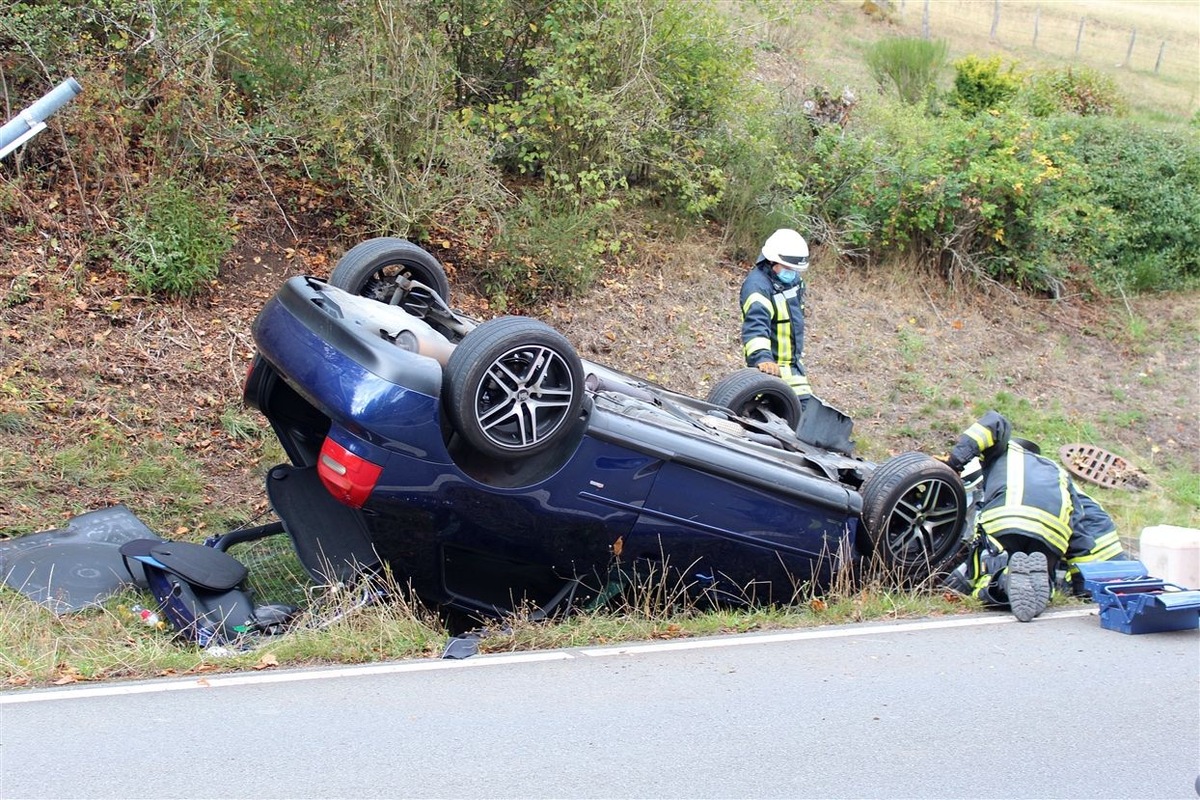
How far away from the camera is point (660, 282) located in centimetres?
1162

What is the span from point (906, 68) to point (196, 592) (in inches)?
631

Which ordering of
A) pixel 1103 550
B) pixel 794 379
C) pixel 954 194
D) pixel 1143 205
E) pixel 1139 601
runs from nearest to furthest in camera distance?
pixel 1139 601 < pixel 1103 550 < pixel 794 379 < pixel 954 194 < pixel 1143 205

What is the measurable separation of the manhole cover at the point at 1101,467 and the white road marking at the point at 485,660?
14.8 ft

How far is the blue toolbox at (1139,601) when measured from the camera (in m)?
5.84

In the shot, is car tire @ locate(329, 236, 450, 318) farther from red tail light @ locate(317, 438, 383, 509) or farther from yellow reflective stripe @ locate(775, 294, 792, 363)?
yellow reflective stripe @ locate(775, 294, 792, 363)

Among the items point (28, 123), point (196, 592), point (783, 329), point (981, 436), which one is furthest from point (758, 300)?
point (28, 123)

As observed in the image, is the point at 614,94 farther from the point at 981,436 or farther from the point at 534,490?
the point at 534,490

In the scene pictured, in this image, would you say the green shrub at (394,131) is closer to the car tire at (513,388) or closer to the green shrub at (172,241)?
the green shrub at (172,241)

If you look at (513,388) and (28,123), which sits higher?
(28,123)

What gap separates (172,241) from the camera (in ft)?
28.7

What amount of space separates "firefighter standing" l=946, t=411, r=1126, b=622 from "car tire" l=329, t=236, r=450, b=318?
3097 mm

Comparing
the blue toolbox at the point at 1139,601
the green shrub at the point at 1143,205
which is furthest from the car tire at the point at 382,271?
the green shrub at the point at 1143,205

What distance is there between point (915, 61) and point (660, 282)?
9.05m

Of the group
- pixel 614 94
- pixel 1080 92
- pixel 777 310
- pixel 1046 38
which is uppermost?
pixel 1046 38
